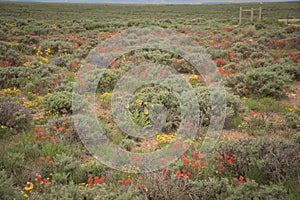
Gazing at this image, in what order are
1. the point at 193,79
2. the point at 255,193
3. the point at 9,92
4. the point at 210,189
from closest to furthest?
the point at 255,193
the point at 210,189
the point at 9,92
the point at 193,79

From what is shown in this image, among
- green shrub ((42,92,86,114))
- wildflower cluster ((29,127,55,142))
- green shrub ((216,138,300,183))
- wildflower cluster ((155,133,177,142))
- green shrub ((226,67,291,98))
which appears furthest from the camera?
green shrub ((226,67,291,98))

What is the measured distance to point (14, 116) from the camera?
21.6 feet

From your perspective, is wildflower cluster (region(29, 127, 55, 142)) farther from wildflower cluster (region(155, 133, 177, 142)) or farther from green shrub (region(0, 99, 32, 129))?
wildflower cluster (region(155, 133, 177, 142))

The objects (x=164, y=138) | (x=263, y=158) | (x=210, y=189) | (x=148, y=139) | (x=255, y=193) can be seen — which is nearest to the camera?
(x=255, y=193)

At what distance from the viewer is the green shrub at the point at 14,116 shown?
21.0ft

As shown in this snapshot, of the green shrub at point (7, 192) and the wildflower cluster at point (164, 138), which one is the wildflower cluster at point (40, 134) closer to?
the green shrub at point (7, 192)

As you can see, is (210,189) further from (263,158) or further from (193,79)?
(193,79)

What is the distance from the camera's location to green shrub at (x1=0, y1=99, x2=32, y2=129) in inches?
253

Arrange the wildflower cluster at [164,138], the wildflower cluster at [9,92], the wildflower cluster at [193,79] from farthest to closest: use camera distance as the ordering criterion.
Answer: the wildflower cluster at [193,79]
the wildflower cluster at [9,92]
the wildflower cluster at [164,138]

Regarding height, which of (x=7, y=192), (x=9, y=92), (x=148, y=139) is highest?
(x=9, y=92)

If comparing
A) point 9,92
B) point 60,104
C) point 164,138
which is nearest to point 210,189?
point 164,138

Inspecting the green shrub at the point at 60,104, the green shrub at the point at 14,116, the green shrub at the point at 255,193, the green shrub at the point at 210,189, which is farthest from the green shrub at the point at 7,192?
the green shrub at the point at 60,104

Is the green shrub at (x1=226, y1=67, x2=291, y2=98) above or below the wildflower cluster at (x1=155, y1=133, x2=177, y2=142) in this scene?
above

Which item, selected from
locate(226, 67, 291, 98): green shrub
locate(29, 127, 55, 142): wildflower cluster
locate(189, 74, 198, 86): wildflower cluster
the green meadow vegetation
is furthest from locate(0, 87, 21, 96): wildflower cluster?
locate(226, 67, 291, 98): green shrub
